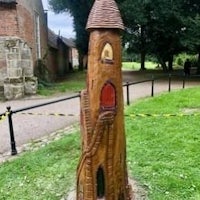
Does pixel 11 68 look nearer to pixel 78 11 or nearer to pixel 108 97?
pixel 78 11

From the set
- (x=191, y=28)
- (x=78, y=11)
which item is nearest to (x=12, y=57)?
(x=78, y=11)

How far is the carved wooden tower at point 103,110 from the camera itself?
4.04 metres

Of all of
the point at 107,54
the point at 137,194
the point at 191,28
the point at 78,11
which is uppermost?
the point at 78,11

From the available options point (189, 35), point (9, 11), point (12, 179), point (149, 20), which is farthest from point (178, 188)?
point (149, 20)

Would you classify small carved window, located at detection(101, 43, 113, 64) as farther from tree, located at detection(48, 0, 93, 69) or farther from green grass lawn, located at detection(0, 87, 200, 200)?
tree, located at detection(48, 0, 93, 69)

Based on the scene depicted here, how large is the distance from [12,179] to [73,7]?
19936 mm

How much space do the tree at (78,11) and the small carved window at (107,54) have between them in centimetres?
1954

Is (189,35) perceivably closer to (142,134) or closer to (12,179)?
(142,134)

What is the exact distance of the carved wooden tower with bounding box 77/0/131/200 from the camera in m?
4.04

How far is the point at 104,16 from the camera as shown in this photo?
13.3ft

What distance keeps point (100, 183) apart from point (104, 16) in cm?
173

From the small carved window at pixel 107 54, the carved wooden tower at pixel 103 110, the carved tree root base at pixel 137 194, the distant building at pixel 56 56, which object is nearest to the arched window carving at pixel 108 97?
the carved wooden tower at pixel 103 110

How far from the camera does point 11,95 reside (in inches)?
664

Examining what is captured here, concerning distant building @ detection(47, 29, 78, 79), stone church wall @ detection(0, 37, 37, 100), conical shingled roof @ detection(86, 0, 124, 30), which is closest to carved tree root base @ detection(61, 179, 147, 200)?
conical shingled roof @ detection(86, 0, 124, 30)
